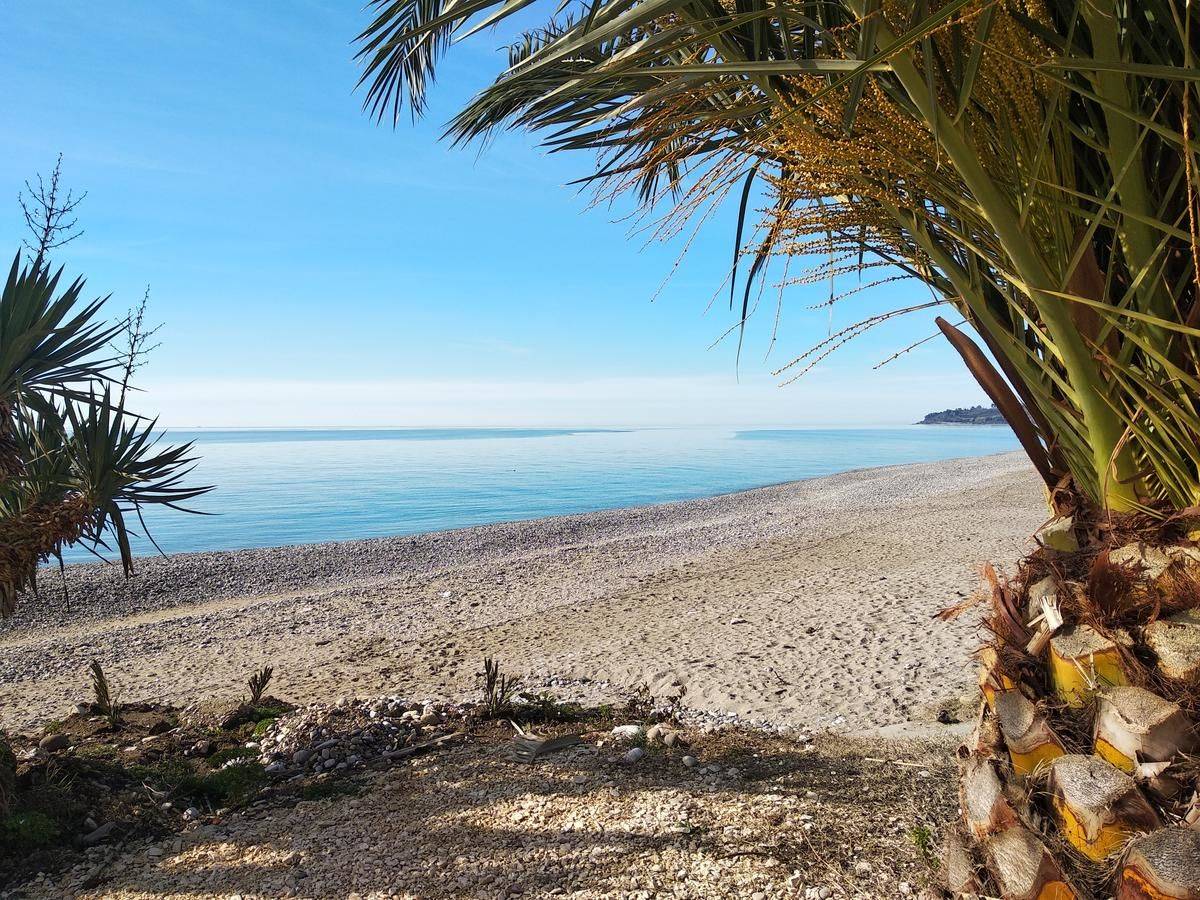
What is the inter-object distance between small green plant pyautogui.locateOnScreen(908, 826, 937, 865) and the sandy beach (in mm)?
2015

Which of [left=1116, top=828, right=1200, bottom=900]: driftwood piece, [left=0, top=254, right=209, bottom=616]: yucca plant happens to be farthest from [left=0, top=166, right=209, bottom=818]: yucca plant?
[left=1116, top=828, right=1200, bottom=900]: driftwood piece

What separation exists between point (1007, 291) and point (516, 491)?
39.5 m

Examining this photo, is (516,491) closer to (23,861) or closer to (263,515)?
(263,515)

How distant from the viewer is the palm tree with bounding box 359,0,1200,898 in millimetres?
1425

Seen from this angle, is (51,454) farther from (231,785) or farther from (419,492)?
(419,492)

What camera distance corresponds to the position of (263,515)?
1267 inches

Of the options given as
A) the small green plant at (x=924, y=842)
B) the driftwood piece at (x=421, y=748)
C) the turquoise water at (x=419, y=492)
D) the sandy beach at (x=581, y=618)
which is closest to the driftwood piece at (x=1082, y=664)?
the small green plant at (x=924, y=842)

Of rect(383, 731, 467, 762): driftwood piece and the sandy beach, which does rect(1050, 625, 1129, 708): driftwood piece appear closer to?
the sandy beach

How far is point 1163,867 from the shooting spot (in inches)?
53.9

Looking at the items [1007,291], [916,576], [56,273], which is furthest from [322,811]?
[916,576]

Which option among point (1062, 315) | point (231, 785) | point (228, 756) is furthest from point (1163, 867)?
point (228, 756)

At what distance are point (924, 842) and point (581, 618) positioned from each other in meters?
7.19

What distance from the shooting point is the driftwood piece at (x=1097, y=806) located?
1.46 m

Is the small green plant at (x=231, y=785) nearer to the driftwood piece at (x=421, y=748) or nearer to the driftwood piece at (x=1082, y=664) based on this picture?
the driftwood piece at (x=421, y=748)
